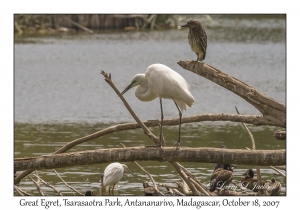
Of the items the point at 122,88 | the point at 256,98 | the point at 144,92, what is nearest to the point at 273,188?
the point at 256,98

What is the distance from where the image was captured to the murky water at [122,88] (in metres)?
16.6

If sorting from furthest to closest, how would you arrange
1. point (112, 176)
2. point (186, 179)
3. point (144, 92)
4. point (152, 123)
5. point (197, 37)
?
point (112, 176) → point (152, 123) → point (197, 37) → point (144, 92) → point (186, 179)

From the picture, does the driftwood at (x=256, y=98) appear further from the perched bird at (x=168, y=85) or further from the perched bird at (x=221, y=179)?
the perched bird at (x=221, y=179)

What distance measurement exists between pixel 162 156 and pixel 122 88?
67.1 ft

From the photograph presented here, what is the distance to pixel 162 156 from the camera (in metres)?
9.15

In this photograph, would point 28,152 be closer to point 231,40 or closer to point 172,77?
point 172,77

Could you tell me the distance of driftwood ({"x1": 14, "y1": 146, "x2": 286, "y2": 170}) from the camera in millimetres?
8789

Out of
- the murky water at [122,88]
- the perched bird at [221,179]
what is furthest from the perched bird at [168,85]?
the murky water at [122,88]

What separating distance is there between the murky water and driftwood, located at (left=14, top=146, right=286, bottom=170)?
3352 millimetres

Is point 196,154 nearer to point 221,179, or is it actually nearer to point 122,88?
point 221,179

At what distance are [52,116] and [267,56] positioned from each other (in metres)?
21.0

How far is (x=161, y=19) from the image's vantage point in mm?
61969

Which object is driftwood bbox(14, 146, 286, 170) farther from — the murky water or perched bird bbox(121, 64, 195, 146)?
the murky water

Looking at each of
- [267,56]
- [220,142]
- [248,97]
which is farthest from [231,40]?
[248,97]
